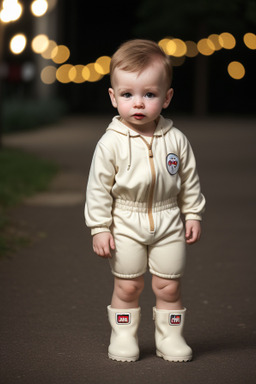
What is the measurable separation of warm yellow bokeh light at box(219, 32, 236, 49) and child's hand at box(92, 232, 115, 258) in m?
33.9

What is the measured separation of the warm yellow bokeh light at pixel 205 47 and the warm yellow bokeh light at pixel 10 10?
23080mm

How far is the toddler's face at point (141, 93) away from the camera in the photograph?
3.92 meters

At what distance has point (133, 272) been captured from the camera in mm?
4004

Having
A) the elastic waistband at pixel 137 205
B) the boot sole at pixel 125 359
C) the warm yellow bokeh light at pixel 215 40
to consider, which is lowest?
the warm yellow bokeh light at pixel 215 40

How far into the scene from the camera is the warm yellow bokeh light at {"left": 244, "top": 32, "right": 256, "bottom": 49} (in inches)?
1453

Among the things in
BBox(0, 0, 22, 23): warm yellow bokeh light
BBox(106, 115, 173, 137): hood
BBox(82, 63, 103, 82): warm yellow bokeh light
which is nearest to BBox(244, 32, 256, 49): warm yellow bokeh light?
BBox(82, 63, 103, 82): warm yellow bokeh light

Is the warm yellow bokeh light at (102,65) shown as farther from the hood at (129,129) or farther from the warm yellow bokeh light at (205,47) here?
the hood at (129,129)

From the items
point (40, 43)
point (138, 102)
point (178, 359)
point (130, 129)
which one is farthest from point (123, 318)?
point (40, 43)

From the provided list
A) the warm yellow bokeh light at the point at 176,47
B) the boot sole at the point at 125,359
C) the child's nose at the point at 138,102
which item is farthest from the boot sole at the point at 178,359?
the warm yellow bokeh light at the point at 176,47

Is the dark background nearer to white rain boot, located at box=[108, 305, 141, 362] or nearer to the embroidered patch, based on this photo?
the embroidered patch

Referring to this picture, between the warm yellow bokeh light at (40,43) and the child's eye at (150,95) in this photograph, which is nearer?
the child's eye at (150,95)

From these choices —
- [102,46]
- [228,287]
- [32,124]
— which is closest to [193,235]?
[228,287]

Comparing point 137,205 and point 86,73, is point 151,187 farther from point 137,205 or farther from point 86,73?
point 86,73

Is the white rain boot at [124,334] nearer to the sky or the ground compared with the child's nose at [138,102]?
nearer to the ground
